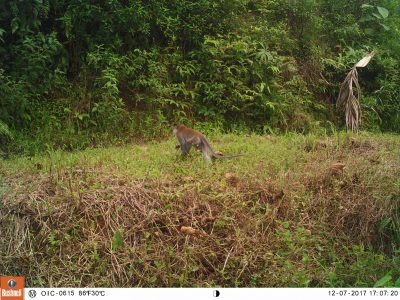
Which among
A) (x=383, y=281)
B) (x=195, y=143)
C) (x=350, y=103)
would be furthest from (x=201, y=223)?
(x=350, y=103)

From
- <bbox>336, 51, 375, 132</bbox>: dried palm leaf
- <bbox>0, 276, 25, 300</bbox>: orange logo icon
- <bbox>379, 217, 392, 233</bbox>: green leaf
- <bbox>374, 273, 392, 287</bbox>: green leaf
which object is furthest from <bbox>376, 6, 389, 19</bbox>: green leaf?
<bbox>0, 276, 25, 300</bbox>: orange logo icon

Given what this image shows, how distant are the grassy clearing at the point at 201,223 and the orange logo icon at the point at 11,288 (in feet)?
1.94

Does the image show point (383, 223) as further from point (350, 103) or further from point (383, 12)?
point (383, 12)

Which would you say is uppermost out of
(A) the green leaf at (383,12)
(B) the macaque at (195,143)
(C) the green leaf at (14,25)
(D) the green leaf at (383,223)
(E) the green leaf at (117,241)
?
(A) the green leaf at (383,12)

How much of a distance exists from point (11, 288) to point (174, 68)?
17.3ft

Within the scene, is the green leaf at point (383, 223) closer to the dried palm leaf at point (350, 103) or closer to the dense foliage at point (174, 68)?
the dried palm leaf at point (350, 103)

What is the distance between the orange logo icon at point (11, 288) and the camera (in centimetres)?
329

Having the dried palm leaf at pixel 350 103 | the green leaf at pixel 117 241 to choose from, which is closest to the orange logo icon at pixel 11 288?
the green leaf at pixel 117 241

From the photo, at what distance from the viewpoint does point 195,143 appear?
5.70 meters

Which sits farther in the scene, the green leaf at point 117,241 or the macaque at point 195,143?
the macaque at point 195,143

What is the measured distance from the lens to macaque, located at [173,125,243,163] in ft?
18.6

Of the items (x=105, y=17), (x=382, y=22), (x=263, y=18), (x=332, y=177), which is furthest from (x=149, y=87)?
(x=382, y=22)

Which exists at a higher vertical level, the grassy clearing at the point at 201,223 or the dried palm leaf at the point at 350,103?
the dried palm leaf at the point at 350,103

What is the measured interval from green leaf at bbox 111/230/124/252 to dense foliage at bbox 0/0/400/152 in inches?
112
